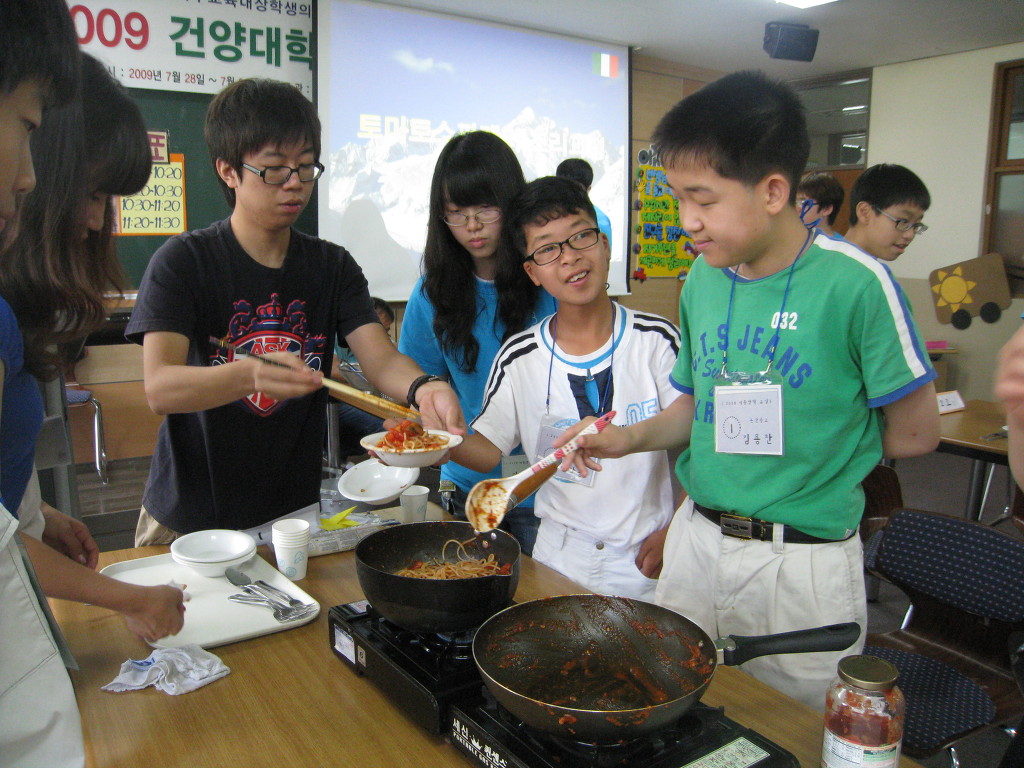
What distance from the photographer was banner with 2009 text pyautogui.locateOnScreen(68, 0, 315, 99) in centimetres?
450

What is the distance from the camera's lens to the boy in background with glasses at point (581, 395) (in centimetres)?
180

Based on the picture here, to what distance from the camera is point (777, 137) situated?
59.2 inches

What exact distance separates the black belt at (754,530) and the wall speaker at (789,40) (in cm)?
564

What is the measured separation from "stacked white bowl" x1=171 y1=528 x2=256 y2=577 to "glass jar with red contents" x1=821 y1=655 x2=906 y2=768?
121cm

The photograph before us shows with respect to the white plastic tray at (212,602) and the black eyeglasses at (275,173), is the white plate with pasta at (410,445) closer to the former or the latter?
the white plastic tray at (212,602)

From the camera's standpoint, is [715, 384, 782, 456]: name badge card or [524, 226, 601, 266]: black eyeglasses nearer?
[715, 384, 782, 456]: name badge card

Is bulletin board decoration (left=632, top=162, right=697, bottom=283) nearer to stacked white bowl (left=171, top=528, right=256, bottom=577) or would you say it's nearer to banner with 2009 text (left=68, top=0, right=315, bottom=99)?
banner with 2009 text (left=68, top=0, right=315, bottom=99)

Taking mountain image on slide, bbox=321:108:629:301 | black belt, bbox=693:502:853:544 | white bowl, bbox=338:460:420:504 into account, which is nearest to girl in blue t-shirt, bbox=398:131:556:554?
white bowl, bbox=338:460:420:504

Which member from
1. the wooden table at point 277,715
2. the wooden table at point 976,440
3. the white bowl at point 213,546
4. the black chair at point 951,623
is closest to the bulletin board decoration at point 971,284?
the wooden table at point 976,440

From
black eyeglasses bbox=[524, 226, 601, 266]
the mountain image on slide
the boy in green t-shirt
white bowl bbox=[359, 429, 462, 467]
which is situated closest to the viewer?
the boy in green t-shirt

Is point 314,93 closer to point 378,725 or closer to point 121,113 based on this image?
point 121,113

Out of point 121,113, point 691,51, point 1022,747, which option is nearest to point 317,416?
point 121,113

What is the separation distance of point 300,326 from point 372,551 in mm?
799

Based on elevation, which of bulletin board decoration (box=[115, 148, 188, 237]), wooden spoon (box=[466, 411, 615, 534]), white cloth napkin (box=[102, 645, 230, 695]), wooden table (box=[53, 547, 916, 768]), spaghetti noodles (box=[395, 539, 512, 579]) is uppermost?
bulletin board decoration (box=[115, 148, 188, 237])
